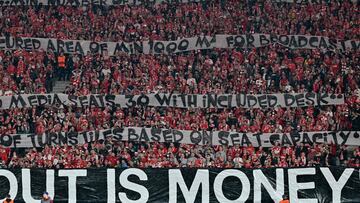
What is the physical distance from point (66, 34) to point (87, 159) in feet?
36.0

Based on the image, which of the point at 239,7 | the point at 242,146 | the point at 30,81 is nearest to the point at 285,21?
the point at 239,7

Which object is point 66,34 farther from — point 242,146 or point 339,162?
point 339,162

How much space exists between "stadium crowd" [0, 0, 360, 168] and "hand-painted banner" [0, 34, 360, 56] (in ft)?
1.26

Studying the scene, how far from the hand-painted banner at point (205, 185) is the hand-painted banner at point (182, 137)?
6300 mm

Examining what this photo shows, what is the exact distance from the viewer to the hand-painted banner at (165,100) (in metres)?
39.2

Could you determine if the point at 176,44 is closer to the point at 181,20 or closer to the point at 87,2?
Result: the point at 181,20

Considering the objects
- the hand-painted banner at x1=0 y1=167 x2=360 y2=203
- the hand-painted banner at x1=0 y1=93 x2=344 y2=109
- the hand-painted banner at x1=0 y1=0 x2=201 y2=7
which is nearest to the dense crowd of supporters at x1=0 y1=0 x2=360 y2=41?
the hand-painted banner at x1=0 y1=0 x2=201 y2=7

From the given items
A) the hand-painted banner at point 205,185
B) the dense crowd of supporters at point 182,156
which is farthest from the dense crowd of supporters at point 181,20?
the hand-painted banner at point 205,185

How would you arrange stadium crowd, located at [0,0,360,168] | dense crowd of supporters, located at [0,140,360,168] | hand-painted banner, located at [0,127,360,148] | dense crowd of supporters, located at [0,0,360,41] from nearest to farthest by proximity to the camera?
dense crowd of supporters, located at [0,140,360,168]
stadium crowd, located at [0,0,360,168]
hand-painted banner, located at [0,127,360,148]
dense crowd of supporters, located at [0,0,360,41]

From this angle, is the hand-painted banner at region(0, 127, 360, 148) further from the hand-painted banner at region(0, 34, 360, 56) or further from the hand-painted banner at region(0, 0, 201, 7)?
the hand-painted banner at region(0, 0, 201, 7)

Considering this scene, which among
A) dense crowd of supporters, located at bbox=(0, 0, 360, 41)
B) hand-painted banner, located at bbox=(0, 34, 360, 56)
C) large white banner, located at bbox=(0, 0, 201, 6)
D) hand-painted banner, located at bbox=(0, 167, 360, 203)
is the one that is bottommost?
hand-painted banner, located at bbox=(0, 167, 360, 203)

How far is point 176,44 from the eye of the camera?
4341cm

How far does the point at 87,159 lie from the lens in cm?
3538

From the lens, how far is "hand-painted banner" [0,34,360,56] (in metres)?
42.8
